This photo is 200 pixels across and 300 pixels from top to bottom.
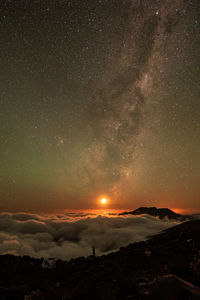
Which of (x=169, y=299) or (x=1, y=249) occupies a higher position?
(x=169, y=299)

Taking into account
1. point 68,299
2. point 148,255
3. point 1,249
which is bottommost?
point 1,249

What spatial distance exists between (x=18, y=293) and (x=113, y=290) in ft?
45.7

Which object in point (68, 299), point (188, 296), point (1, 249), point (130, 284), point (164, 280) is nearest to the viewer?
point (188, 296)

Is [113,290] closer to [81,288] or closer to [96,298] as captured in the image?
[96,298]

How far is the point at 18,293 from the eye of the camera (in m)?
16.0

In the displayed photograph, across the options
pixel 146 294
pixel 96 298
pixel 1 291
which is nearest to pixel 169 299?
pixel 146 294

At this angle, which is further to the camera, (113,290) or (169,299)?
(113,290)

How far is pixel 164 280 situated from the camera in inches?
201

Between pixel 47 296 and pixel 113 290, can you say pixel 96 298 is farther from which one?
pixel 47 296

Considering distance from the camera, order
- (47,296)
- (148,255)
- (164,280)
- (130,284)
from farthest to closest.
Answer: (148,255)
(47,296)
(130,284)
(164,280)

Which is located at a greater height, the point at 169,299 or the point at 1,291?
the point at 169,299

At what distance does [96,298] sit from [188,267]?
14.1ft

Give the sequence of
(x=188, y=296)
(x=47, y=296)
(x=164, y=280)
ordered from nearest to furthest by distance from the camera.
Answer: (x=188, y=296)
(x=164, y=280)
(x=47, y=296)

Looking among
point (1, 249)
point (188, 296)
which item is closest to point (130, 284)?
point (188, 296)
